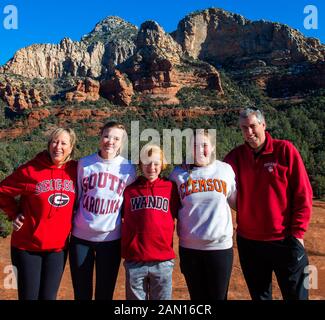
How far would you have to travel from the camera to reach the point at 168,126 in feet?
144

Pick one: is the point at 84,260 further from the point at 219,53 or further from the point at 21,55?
the point at 21,55

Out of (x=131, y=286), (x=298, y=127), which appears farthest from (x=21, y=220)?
(x=298, y=127)

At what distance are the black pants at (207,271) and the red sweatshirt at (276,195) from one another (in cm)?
Result: 35

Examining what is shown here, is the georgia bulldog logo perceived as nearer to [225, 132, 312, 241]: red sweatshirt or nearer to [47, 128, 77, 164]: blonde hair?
[47, 128, 77, 164]: blonde hair

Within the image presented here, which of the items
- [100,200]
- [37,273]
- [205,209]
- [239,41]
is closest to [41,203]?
[100,200]

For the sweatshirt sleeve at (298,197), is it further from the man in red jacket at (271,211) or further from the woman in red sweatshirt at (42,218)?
the woman in red sweatshirt at (42,218)

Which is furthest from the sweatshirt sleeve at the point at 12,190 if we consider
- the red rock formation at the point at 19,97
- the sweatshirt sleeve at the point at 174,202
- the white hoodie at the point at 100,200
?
the red rock formation at the point at 19,97

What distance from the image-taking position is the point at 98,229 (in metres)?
2.89

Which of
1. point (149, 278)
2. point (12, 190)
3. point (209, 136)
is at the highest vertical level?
point (209, 136)

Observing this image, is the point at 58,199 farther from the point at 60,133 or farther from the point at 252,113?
the point at 252,113

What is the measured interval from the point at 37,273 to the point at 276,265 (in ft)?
6.59

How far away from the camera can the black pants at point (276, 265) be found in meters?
2.89

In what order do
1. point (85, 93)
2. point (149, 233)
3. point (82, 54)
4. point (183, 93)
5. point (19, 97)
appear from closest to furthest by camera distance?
point (149, 233), point (19, 97), point (85, 93), point (183, 93), point (82, 54)

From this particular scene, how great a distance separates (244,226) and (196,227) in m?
0.47
